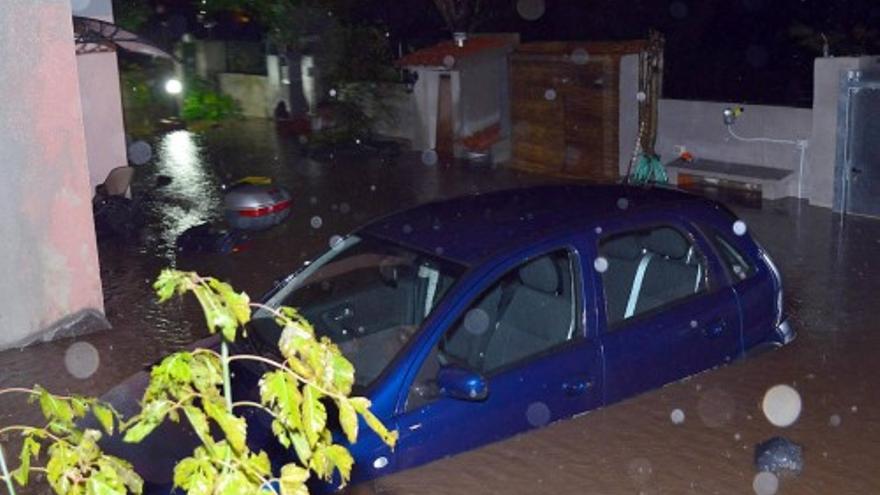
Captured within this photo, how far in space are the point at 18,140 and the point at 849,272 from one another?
7.72 metres

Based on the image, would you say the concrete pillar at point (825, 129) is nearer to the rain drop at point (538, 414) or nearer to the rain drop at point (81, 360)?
the rain drop at point (538, 414)

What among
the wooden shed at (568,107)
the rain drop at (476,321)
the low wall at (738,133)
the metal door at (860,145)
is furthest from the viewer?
the wooden shed at (568,107)

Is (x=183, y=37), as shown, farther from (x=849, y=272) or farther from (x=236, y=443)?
(x=236, y=443)

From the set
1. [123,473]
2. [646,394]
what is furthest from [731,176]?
[123,473]

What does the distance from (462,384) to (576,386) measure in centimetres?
93

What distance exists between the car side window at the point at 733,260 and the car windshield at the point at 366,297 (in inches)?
72.2

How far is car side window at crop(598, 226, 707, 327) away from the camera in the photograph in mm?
6059

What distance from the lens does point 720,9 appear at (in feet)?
74.9

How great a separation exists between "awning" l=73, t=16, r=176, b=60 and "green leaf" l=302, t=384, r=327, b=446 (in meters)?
10.1

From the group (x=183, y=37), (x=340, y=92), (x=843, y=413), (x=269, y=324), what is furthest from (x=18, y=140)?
(x=183, y=37)

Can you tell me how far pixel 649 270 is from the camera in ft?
20.5

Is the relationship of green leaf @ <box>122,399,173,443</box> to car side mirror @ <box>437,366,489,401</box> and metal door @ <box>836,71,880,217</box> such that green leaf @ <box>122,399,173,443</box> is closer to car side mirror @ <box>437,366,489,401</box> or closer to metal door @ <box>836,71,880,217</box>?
car side mirror @ <box>437,366,489,401</box>

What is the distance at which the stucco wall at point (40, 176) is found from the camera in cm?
836

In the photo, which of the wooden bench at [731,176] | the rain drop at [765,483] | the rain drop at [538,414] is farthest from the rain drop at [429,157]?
the rain drop at [765,483]
